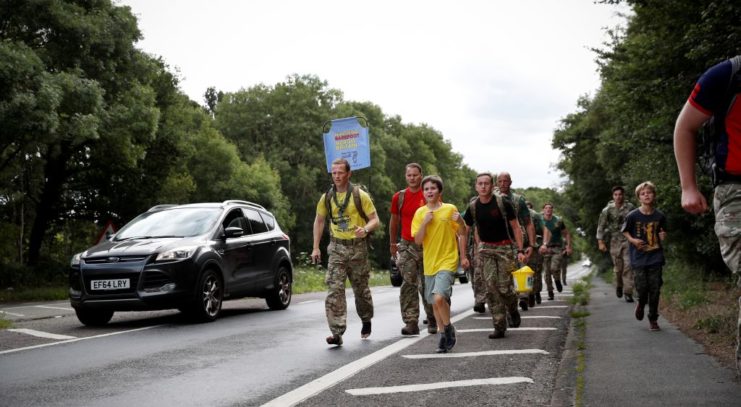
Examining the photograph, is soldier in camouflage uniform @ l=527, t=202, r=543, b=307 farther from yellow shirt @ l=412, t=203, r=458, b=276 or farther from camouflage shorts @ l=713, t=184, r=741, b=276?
camouflage shorts @ l=713, t=184, r=741, b=276

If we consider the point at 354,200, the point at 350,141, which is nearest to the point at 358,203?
the point at 354,200

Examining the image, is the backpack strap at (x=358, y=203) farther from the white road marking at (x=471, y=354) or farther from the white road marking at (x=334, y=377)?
the white road marking at (x=471, y=354)

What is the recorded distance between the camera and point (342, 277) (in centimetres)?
864

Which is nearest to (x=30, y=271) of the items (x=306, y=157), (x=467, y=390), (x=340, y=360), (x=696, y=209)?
(x=340, y=360)

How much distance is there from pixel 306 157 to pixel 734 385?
59.5 metres

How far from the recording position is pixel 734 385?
5.19 m

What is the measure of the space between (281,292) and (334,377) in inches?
307

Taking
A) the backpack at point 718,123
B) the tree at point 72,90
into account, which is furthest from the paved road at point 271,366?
the tree at point 72,90

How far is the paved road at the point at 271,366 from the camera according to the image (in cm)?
554

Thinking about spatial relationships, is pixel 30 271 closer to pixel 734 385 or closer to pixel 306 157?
pixel 734 385

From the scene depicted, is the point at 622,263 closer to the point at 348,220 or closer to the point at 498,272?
the point at 498,272

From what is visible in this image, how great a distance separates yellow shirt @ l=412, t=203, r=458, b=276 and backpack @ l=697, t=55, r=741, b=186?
3749 millimetres

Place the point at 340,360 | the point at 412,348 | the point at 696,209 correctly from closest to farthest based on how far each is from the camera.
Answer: the point at 696,209
the point at 340,360
the point at 412,348

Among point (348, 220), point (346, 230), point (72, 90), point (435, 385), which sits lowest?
point (435, 385)
